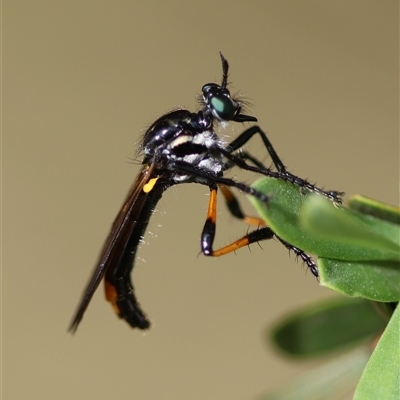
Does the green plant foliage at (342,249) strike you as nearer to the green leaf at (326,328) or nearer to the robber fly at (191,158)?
the green leaf at (326,328)

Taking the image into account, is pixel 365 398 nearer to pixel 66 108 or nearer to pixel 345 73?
pixel 66 108

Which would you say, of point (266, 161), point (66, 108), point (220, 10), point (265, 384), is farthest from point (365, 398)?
point (220, 10)

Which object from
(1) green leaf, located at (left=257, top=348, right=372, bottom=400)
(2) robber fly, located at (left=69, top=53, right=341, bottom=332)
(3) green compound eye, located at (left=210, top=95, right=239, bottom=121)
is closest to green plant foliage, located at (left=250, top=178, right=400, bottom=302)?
(1) green leaf, located at (left=257, top=348, right=372, bottom=400)

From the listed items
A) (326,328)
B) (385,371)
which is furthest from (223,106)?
(385,371)

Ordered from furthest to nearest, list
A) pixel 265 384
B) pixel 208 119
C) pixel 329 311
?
pixel 265 384 < pixel 208 119 < pixel 329 311

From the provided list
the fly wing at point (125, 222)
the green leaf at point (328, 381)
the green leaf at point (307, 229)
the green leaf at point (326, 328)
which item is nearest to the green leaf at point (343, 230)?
the green leaf at point (307, 229)

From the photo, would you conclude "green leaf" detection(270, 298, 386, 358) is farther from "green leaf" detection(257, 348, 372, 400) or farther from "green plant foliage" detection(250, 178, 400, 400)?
"green plant foliage" detection(250, 178, 400, 400)
